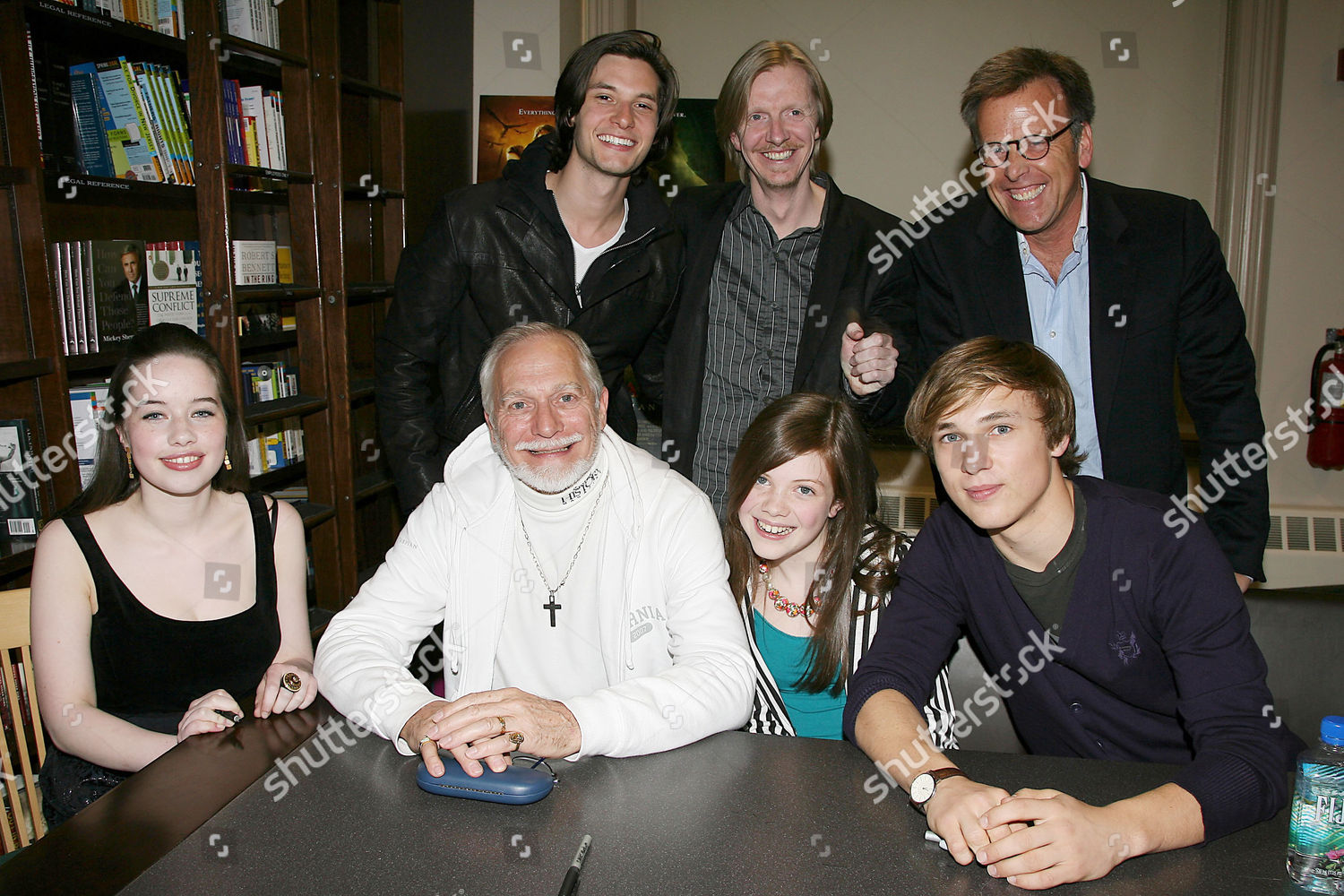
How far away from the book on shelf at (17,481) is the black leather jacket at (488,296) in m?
0.86

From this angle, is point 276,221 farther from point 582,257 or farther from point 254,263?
point 582,257

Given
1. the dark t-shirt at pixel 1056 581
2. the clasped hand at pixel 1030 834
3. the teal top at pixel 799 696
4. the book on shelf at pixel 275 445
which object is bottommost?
the teal top at pixel 799 696

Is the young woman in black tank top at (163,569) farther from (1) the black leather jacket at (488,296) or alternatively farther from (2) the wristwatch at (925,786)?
→ (2) the wristwatch at (925,786)

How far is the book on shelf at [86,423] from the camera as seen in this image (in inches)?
99.2

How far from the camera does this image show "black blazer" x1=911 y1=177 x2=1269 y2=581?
1.99 meters

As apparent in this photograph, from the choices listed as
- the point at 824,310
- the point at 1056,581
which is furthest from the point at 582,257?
the point at 1056,581

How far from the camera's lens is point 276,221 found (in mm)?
3799

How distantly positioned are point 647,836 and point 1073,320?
155 centimetres

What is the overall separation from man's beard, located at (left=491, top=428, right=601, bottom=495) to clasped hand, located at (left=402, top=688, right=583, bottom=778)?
554 mm

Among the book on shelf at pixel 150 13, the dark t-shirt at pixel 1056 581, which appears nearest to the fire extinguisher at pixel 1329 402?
the dark t-shirt at pixel 1056 581

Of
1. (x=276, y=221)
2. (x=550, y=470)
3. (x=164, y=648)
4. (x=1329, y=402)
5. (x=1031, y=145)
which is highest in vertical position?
(x=1031, y=145)

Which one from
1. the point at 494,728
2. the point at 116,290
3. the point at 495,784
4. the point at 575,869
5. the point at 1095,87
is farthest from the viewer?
the point at 1095,87

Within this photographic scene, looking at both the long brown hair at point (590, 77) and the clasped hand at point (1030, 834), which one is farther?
Result: the long brown hair at point (590, 77)

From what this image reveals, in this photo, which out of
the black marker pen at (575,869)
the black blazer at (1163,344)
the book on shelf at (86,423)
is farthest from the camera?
the book on shelf at (86,423)
